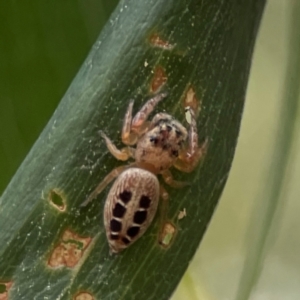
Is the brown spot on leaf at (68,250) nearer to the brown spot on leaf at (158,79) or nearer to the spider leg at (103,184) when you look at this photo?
the spider leg at (103,184)

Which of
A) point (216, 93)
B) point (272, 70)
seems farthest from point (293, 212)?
point (216, 93)

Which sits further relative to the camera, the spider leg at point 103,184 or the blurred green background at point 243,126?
the blurred green background at point 243,126

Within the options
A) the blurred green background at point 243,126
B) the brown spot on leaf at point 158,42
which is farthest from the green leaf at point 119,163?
the blurred green background at point 243,126

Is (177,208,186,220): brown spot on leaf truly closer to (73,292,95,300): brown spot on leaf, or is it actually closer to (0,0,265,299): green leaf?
(0,0,265,299): green leaf

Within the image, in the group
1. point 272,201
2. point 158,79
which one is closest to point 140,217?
point 158,79

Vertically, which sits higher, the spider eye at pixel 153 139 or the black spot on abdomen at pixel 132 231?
the spider eye at pixel 153 139

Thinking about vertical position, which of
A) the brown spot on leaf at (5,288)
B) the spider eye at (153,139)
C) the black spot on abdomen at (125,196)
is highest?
the spider eye at (153,139)
